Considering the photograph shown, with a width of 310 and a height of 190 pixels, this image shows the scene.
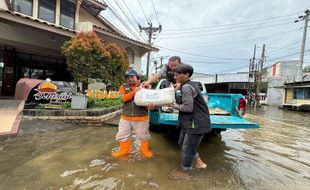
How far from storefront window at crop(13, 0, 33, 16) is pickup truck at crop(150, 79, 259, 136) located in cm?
925

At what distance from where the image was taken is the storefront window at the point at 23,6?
1069 cm

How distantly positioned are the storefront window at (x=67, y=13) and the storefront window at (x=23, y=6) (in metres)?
1.74

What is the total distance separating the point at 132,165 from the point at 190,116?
1383 mm

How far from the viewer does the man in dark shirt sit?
3.23 m

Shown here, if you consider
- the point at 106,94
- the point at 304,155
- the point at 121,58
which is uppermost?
the point at 121,58

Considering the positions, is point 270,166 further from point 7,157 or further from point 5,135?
point 5,135

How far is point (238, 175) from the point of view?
3.55 m

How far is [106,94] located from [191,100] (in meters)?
7.61

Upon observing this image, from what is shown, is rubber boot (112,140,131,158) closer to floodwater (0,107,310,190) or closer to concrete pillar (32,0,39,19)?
floodwater (0,107,310,190)

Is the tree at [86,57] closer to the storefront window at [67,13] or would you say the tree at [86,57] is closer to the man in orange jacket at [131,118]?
the storefront window at [67,13]

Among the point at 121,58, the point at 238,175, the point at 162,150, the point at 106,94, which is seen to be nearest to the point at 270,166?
the point at 238,175

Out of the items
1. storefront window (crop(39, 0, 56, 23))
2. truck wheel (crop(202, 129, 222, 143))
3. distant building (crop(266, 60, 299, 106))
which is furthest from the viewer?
distant building (crop(266, 60, 299, 106))

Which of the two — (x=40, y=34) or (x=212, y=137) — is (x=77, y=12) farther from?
(x=212, y=137)

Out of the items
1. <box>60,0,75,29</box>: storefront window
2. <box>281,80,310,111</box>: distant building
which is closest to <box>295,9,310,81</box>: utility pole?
<box>281,80,310,111</box>: distant building
